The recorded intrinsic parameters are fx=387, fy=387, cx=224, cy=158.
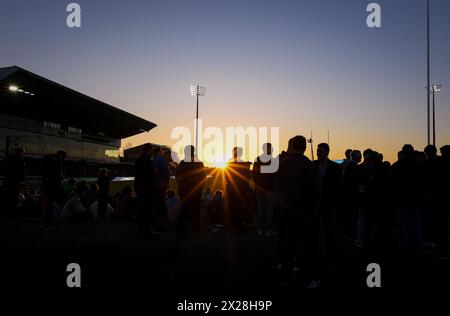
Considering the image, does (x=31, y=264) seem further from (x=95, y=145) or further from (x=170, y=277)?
(x=95, y=145)

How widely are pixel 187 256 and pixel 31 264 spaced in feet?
7.67

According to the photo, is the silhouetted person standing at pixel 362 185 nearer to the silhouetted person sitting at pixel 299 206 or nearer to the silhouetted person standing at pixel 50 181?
the silhouetted person sitting at pixel 299 206

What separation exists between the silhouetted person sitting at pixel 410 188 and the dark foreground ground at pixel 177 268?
0.56 metres

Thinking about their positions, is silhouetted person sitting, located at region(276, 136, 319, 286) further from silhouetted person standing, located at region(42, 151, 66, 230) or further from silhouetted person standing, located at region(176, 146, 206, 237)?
silhouetted person standing, located at region(42, 151, 66, 230)

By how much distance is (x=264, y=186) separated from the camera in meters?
8.30

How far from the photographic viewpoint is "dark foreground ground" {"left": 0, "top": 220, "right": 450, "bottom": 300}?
4504 mm

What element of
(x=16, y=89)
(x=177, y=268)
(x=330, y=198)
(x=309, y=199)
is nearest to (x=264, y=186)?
(x=330, y=198)

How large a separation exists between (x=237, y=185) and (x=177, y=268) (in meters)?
3.88

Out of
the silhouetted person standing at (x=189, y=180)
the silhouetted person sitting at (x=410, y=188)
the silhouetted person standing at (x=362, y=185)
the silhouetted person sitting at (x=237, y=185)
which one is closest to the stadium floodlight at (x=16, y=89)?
the silhouetted person standing at (x=189, y=180)

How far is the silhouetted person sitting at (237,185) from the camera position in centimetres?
897

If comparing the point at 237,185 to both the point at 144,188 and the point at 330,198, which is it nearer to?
the point at 144,188

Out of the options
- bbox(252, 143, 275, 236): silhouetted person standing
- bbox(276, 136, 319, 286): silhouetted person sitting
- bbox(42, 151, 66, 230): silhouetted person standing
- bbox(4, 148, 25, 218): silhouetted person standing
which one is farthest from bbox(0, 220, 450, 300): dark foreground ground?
bbox(4, 148, 25, 218): silhouetted person standing

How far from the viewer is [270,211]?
877cm

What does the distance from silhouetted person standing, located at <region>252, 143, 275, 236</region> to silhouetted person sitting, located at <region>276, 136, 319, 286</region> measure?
9.95 ft
